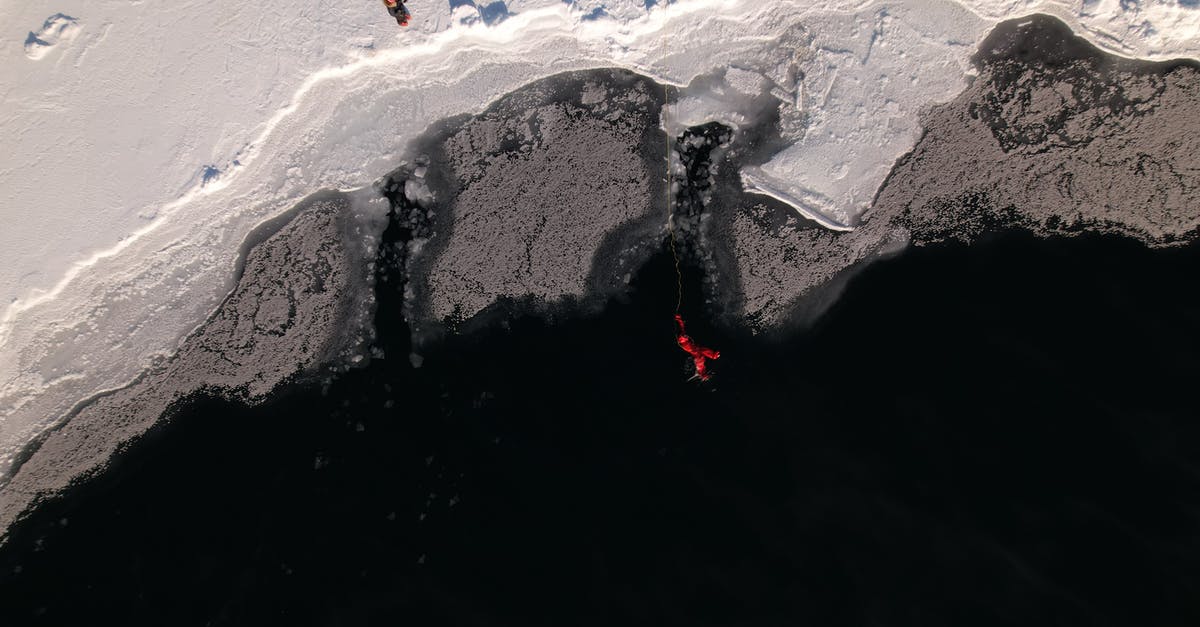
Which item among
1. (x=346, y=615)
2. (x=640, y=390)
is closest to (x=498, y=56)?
(x=640, y=390)

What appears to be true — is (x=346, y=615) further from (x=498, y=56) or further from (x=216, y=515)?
(x=498, y=56)

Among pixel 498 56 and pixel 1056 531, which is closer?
pixel 1056 531

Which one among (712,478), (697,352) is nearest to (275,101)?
(697,352)

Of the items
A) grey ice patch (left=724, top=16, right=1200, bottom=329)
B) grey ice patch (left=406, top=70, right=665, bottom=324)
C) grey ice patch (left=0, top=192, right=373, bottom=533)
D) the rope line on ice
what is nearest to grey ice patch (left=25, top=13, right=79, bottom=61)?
grey ice patch (left=0, top=192, right=373, bottom=533)

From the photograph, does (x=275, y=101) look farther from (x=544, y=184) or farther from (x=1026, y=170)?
(x=1026, y=170)

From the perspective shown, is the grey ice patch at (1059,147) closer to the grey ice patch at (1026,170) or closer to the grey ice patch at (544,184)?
the grey ice patch at (1026,170)
